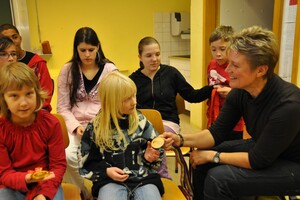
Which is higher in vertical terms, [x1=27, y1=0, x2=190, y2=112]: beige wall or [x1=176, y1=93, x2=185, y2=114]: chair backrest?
[x1=27, y1=0, x2=190, y2=112]: beige wall

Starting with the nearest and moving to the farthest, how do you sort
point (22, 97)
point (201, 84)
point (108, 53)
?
point (22, 97) < point (201, 84) < point (108, 53)

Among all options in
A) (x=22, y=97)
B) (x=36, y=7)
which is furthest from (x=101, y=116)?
(x=36, y=7)

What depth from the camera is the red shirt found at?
54.8 inches

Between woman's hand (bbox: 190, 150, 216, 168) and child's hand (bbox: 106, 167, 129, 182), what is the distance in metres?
0.37

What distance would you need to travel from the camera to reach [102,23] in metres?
4.30

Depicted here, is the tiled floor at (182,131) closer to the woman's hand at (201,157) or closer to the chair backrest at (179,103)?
the chair backrest at (179,103)

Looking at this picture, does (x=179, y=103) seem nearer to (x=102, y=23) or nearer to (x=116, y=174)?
(x=116, y=174)

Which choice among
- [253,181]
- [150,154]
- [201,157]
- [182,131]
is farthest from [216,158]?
[182,131]

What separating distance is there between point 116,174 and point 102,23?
3.25m

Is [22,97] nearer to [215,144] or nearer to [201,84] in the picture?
[215,144]

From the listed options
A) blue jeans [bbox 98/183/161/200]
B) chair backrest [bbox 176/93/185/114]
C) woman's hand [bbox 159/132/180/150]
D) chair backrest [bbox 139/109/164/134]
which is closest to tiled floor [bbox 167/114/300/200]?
chair backrest [bbox 176/93/185/114]

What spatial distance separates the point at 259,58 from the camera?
133 centimetres

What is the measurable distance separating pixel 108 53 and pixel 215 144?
3101 mm

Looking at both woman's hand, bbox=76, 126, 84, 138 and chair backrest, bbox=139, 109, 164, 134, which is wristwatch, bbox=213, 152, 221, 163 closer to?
chair backrest, bbox=139, 109, 164, 134
